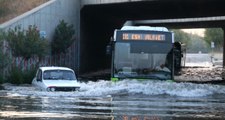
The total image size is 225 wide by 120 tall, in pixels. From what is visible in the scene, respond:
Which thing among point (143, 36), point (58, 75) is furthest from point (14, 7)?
point (143, 36)

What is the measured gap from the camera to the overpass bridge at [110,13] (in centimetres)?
4572

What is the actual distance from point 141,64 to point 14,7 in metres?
18.7

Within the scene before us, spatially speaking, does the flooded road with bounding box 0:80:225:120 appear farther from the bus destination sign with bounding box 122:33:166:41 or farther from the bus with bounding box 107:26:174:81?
the bus destination sign with bounding box 122:33:166:41

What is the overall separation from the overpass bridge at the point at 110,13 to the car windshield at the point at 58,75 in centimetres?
1842

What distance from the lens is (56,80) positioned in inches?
975

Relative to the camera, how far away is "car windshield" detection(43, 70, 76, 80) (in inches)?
992

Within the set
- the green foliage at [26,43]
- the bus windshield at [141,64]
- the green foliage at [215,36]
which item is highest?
the green foliage at [215,36]

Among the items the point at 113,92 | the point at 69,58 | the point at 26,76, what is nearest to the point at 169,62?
the point at 113,92

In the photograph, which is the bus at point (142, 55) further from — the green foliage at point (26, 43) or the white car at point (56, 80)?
the green foliage at point (26, 43)

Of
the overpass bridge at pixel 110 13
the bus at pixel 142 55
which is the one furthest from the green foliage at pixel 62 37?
the bus at pixel 142 55

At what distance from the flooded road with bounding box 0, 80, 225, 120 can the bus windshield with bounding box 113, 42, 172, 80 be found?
0.38 metres

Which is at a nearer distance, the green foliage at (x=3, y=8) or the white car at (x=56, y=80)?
the white car at (x=56, y=80)

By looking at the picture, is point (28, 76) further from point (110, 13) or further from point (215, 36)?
point (215, 36)

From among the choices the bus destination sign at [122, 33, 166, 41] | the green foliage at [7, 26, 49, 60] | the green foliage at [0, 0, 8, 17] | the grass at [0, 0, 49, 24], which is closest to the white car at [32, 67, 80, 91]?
the bus destination sign at [122, 33, 166, 41]
